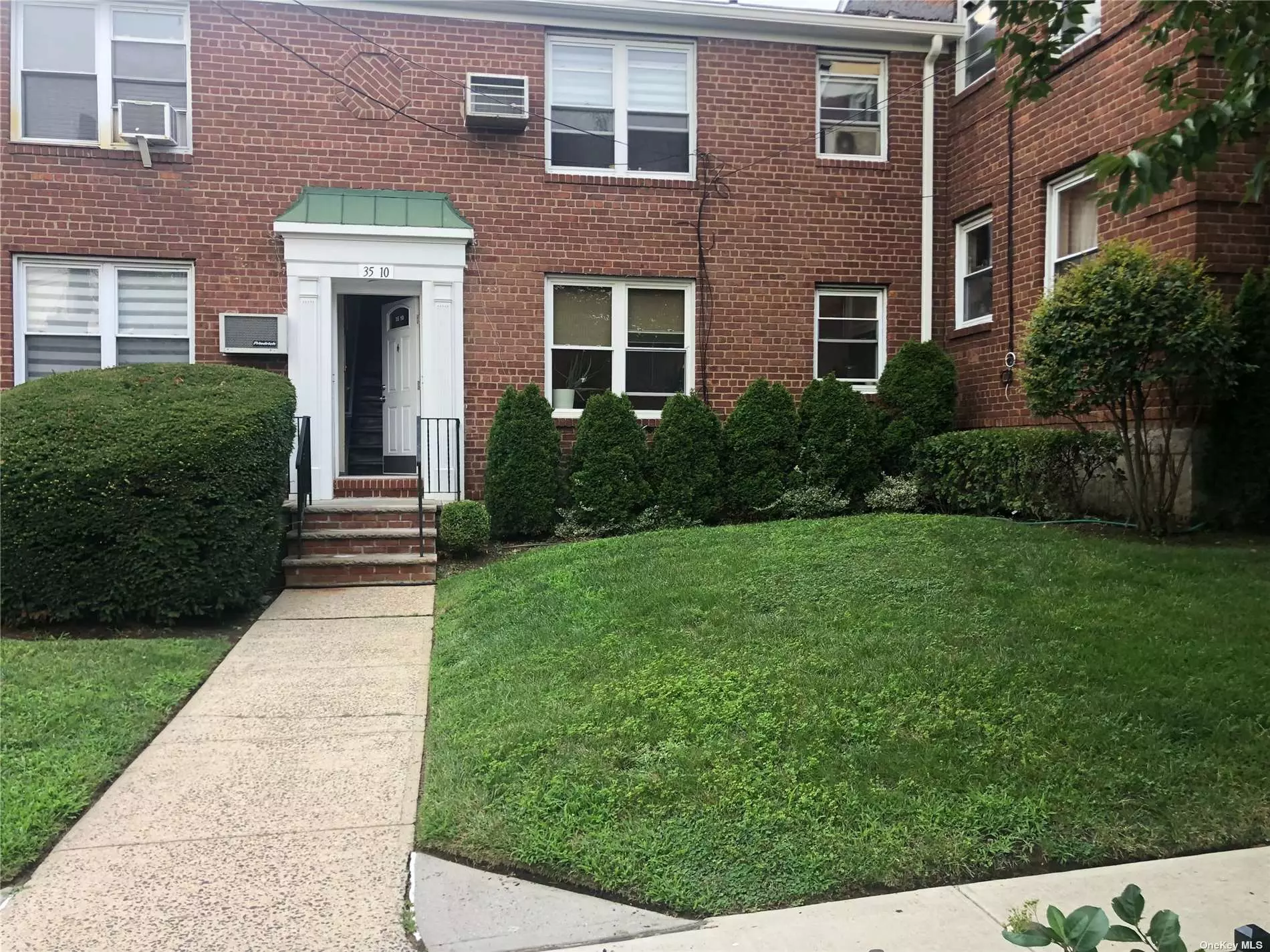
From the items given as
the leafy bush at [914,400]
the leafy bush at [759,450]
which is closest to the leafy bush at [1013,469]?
the leafy bush at [914,400]

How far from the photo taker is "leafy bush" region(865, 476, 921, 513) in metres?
10.4

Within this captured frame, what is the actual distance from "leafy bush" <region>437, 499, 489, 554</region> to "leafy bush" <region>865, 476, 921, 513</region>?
4533 mm

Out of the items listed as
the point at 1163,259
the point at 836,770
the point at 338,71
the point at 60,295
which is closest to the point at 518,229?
the point at 338,71

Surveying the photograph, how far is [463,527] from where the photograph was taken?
8789 millimetres

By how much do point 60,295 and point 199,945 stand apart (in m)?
9.50

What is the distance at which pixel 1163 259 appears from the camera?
7.65 metres

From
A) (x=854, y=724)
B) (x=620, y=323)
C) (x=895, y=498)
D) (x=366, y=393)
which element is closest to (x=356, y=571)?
→ (x=366, y=393)

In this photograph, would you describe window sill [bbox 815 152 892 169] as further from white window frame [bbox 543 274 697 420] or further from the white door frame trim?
the white door frame trim

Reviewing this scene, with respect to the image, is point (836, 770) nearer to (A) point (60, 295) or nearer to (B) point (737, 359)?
(B) point (737, 359)

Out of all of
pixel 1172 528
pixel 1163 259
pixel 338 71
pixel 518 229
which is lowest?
pixel 1172 528

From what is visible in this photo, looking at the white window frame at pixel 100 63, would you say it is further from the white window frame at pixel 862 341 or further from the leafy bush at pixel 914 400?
the leafy bush at pixel 914 400

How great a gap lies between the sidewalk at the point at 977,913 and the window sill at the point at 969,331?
8221 millimetres

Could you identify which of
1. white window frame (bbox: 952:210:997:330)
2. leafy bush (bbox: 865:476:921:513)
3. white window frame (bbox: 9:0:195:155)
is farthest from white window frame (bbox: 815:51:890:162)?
white window frame (bbox: 9:0:195:155)

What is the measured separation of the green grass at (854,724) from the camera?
341 cm
